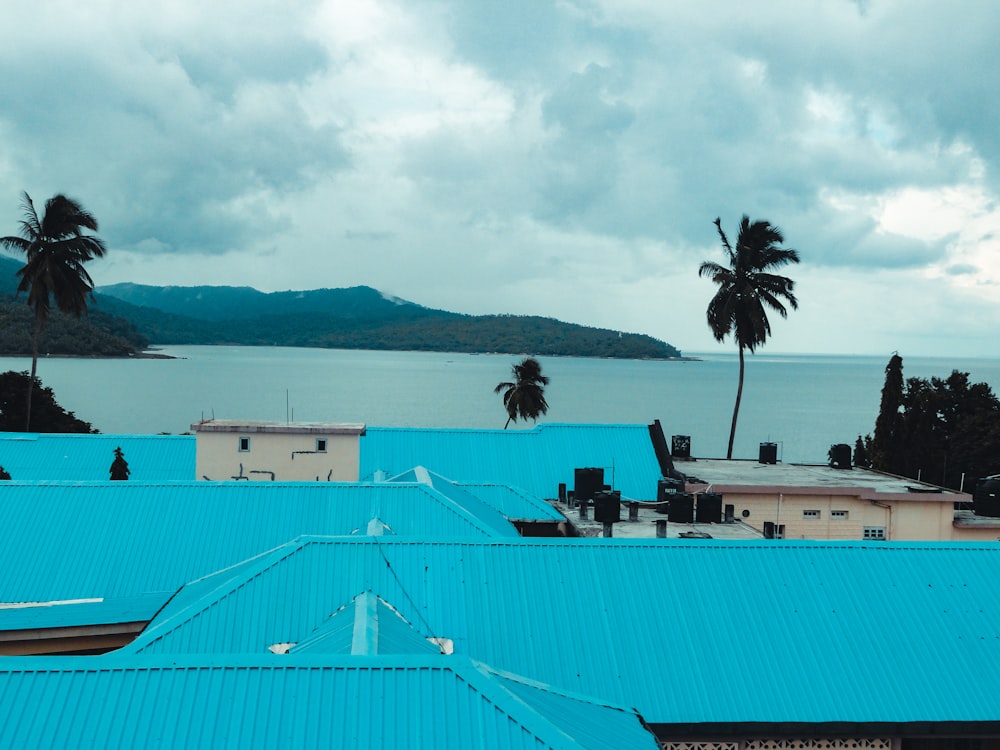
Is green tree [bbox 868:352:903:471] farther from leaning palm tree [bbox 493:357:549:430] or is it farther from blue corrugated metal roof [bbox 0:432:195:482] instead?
blue corrugated metal roof [bbox 0:432:195:482]

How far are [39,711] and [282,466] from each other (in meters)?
20.6

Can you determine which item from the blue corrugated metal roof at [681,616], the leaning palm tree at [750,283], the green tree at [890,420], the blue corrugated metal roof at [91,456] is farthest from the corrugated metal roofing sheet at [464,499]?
the green tree at [890,420]

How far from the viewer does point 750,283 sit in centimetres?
4881

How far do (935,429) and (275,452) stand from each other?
4552 centimetres

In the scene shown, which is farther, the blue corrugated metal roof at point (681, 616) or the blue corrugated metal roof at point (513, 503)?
the blue corrugated metal roof at point (513, 503)

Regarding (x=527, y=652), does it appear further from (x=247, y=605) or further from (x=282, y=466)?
(x=282, y=466)

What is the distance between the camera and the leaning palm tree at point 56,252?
46.4 m

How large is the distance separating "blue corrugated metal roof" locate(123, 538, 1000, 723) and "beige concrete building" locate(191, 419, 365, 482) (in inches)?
497

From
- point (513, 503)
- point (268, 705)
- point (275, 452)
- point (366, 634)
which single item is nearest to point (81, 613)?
point (366, 634)

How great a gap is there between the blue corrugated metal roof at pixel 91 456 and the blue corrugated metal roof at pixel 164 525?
13.5 meters

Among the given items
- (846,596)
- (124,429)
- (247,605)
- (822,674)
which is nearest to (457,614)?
(247,605)

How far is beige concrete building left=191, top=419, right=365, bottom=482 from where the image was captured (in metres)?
30.4

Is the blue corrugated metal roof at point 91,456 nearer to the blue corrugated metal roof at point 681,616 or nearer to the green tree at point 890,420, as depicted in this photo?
the blue corrugated metal roof at point 681,616

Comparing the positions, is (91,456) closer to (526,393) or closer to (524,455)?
(524,455)
